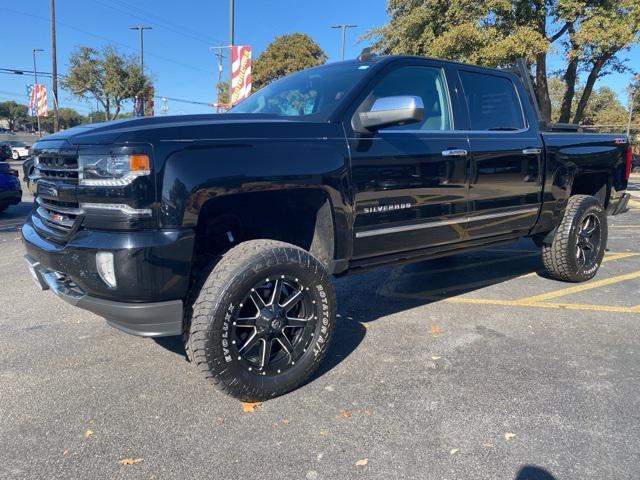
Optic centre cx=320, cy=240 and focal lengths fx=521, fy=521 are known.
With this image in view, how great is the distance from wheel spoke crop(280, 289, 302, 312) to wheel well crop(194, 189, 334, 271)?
38cm

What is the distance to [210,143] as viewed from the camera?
270 cm

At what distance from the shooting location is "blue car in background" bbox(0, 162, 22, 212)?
9.41 meters

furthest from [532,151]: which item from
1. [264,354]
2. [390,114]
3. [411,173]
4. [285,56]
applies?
[285,56]

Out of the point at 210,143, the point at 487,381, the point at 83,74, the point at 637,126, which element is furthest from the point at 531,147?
the point at 637,126

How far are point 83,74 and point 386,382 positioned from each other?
37.1 m

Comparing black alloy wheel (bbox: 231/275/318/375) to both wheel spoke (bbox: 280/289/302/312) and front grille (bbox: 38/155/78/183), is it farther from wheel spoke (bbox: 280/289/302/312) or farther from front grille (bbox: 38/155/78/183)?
front grille (bbox: 38/155/78/183)

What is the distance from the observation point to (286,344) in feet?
9.95

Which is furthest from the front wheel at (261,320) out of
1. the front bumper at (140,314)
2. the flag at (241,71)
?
the flag at (241,71)

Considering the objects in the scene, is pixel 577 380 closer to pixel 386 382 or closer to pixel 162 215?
pixel 386 382

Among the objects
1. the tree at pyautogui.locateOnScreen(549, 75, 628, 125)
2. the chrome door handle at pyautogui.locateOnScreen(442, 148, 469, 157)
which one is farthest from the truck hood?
the tree at pyautogui.locateOnScreen(549, 75, 628, 125)

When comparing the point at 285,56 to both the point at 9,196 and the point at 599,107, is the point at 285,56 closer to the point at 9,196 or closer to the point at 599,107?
the point at 9,196

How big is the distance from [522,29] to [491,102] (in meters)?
8.89

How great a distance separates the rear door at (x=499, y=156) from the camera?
4125mm

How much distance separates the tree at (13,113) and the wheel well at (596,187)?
108 m
